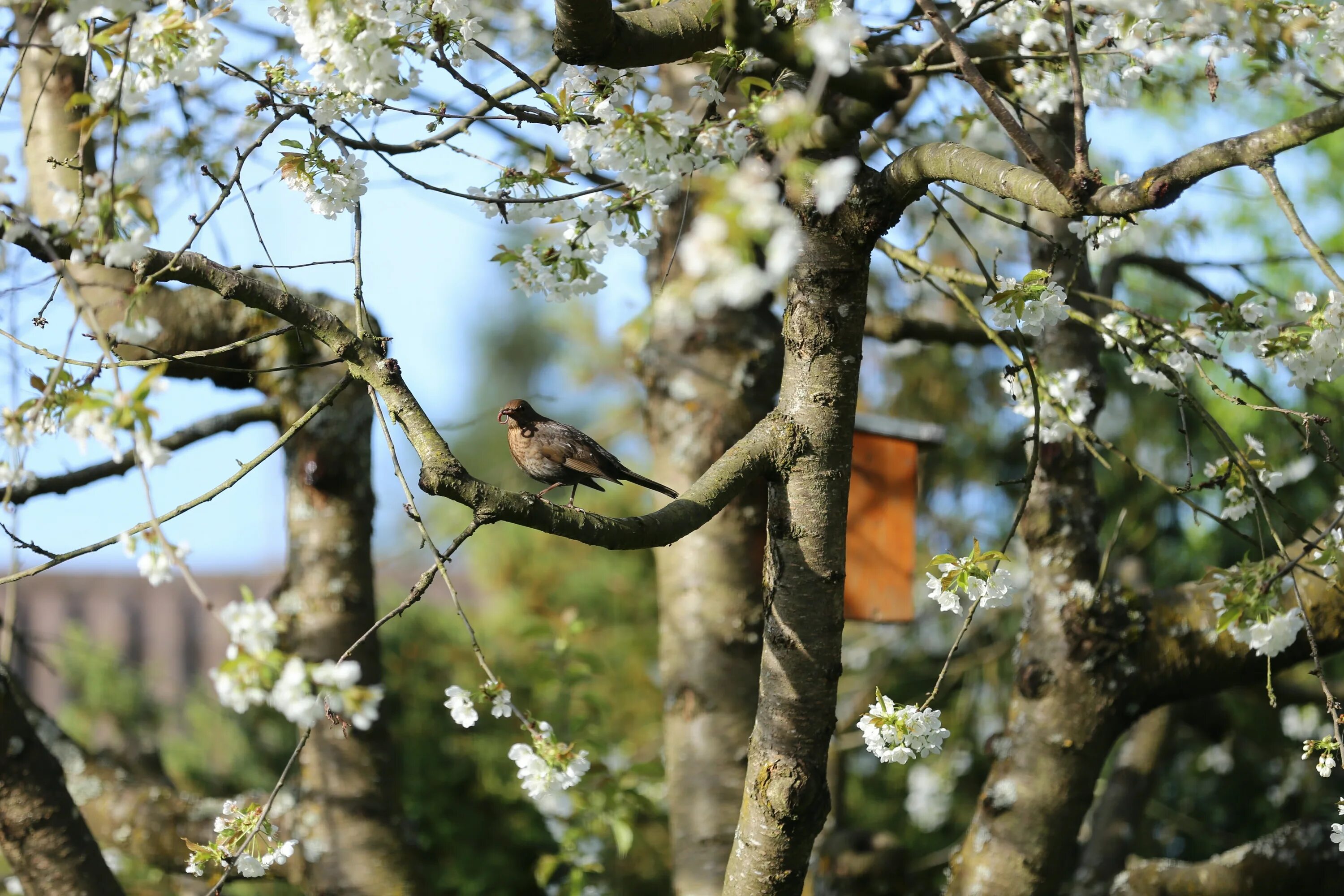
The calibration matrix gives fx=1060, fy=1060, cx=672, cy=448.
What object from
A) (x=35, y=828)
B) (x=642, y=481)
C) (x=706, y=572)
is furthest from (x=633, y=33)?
(x=35, y=828)

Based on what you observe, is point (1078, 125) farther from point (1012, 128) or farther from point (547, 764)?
point (547, 764)

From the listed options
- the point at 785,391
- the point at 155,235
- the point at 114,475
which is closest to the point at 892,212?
the point at 785,391

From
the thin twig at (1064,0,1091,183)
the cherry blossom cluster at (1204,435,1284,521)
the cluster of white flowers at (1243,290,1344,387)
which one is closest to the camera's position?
the thin twig at (1064,0,1091,183)

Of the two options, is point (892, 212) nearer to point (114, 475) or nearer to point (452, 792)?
point (114, 475)

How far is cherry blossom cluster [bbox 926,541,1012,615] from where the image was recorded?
76.1 inches

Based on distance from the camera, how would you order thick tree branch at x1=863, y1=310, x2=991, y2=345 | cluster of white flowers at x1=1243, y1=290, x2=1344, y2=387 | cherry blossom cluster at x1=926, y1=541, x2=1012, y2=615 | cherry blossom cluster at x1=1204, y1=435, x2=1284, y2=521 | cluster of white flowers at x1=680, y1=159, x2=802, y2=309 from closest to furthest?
cluster of white flowers at x1=680, y1=159, x2=802, y2=309 → cherry blossom cluster at x1=926, y1=541, x2=1012, y2=615 → cluster of white flowers at x1=1243, y1=290, x2=1344, y2=387 → cherry blossom cluster at x1=1204, y1=435, x2=1284, y2=521 → thick tree branch at x1=863, y1=310, x2=991, y2=345

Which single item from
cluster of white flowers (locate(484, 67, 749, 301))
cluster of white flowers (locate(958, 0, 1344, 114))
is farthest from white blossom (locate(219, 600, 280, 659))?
cluster of white flowers (locate(958, 0, 1344, 114))

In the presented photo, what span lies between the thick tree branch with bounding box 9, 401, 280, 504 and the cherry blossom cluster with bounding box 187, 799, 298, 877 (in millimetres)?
1163

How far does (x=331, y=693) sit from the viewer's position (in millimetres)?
1241

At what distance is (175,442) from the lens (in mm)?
3191

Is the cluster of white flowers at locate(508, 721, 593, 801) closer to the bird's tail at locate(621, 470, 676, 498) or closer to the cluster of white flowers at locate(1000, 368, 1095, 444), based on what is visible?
the bird's tail at locate(621, 470, 676, 498)

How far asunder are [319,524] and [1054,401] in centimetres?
218

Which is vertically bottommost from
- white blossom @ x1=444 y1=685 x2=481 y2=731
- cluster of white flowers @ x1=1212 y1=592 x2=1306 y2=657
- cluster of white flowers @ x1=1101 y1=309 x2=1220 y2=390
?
white blossom @ x1=444 y1=685 x2=481 y2=731

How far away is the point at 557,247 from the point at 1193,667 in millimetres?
2066
